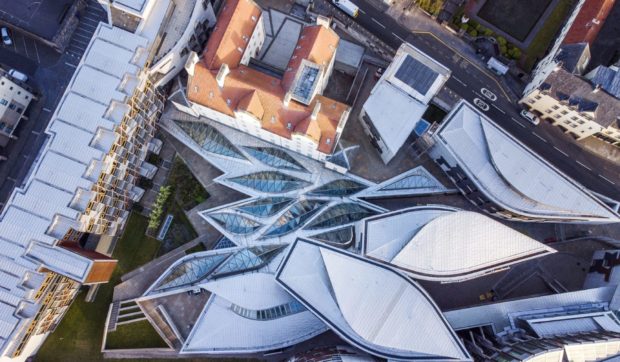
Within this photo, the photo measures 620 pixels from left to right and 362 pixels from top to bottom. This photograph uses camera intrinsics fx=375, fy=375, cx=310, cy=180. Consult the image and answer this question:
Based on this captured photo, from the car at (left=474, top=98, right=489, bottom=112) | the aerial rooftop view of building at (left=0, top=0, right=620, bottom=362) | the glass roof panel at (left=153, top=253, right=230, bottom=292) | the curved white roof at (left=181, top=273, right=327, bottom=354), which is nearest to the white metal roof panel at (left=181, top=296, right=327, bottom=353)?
the curved white roof at (left=181, top=273, right=327, bottom=354)

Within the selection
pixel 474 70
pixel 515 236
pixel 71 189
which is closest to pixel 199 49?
pixel 71 189

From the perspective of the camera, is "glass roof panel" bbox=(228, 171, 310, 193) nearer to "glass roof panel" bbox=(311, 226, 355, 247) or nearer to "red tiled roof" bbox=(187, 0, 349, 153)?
"red tiled roof" bbox=(187, 0, 349, 153)

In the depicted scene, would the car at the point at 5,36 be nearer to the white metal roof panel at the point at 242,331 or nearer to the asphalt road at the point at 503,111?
the white metal roof panel at the point at 242,331

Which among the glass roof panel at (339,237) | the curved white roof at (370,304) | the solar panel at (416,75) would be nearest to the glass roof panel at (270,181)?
the glass roof panel at (339,237)

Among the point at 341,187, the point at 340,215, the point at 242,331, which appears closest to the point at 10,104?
the point at 242,331

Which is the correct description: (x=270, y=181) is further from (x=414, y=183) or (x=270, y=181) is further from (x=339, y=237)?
(x=414, y=183)

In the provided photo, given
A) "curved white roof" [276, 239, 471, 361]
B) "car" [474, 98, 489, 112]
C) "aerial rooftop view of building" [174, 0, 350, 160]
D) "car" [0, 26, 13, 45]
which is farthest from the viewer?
"car" [0, 26, 13, 45]
